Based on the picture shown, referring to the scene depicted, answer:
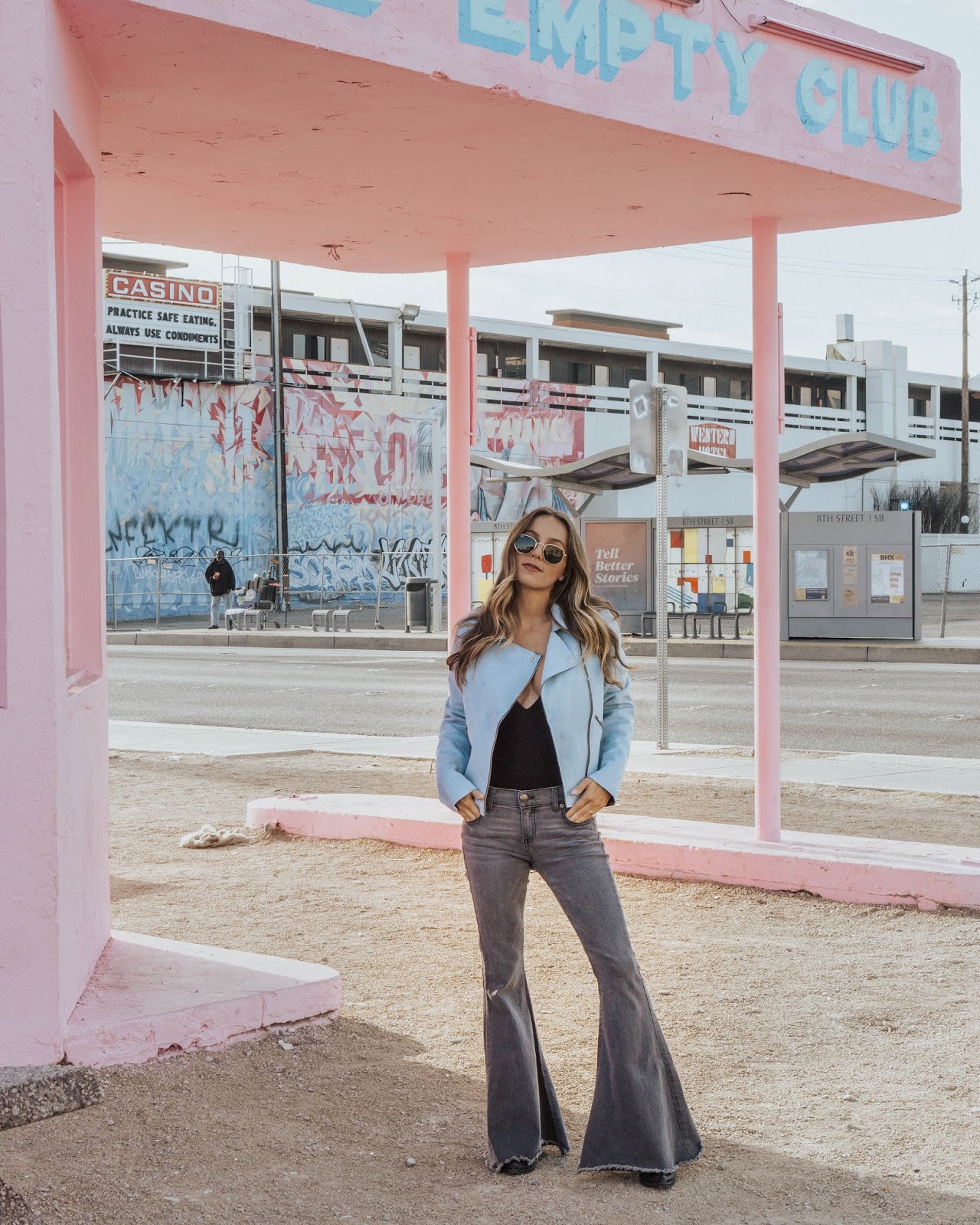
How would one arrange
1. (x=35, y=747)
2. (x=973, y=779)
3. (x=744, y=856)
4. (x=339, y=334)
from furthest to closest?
(x=339, y=334)
(x=973, y=779)
(x=744, y=856)
(x=35, y=747)

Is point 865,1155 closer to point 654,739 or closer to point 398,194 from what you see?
point 398,194

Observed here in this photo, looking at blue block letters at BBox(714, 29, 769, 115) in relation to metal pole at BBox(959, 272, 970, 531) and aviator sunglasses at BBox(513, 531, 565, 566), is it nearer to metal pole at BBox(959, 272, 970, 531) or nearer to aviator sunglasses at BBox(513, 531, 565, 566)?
aviator sunglasses at BBox(513, 531, 565, 566)

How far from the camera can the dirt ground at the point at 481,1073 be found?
369cm

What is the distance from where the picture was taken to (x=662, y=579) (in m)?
12.0

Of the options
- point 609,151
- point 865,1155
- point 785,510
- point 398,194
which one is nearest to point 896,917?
point 865,1155

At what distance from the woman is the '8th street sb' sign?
34.7 metres

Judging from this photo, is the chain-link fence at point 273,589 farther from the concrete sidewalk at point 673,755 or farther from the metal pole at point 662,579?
the metal pole at point 662,579

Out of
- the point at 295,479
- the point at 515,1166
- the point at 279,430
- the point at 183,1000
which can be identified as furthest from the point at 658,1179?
the point at 295,479

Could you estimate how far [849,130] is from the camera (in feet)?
21.6

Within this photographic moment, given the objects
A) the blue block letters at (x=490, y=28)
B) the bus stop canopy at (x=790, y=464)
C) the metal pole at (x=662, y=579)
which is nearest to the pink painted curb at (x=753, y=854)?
the blue block letters at (x=490, y=28)

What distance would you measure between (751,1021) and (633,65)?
11.2ft

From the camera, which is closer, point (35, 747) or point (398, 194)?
point (35, 747)

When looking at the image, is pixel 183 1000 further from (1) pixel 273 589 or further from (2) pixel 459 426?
(1) pixel 273 589

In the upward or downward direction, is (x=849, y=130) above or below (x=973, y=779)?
above
